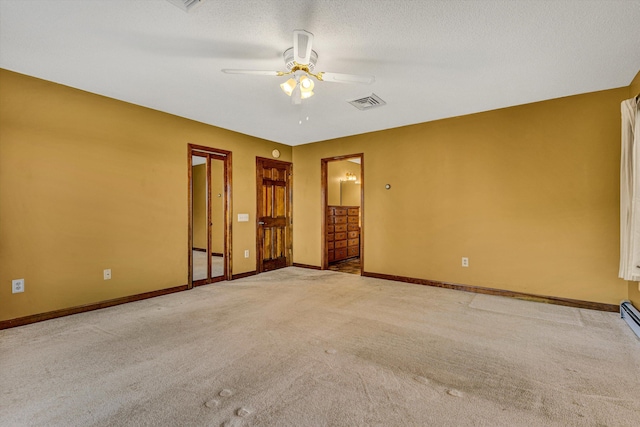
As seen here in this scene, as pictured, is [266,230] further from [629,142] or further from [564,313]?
[629,142]

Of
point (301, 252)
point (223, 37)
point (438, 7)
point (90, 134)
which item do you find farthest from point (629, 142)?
point (90, 134)

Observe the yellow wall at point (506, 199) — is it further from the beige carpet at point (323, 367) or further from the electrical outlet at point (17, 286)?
the electrical outlet at point (17, 286)

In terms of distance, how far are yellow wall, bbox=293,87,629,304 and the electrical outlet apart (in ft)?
14.1

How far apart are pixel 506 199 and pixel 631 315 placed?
5.36 feet

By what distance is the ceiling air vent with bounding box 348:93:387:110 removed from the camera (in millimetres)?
3466

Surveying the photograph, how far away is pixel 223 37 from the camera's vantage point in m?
2.28

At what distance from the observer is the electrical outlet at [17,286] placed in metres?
2.85

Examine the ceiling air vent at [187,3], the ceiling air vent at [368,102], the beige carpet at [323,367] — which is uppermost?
the ceiling air vent at [187,3]

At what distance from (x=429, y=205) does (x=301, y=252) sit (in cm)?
267

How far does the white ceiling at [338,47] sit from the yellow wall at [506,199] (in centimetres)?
41

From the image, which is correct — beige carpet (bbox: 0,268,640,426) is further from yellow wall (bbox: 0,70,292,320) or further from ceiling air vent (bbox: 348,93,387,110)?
ceiling air vent (bbox: 348,93,387,110)

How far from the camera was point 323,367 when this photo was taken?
2.05 metres

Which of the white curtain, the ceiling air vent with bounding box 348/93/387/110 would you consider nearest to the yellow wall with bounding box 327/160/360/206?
the ceiling air vent with bounding box 348/93/387/110

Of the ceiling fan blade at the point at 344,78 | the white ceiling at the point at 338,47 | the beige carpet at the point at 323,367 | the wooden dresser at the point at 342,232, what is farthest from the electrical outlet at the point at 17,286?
the wooden dresser at the point at 342,232
